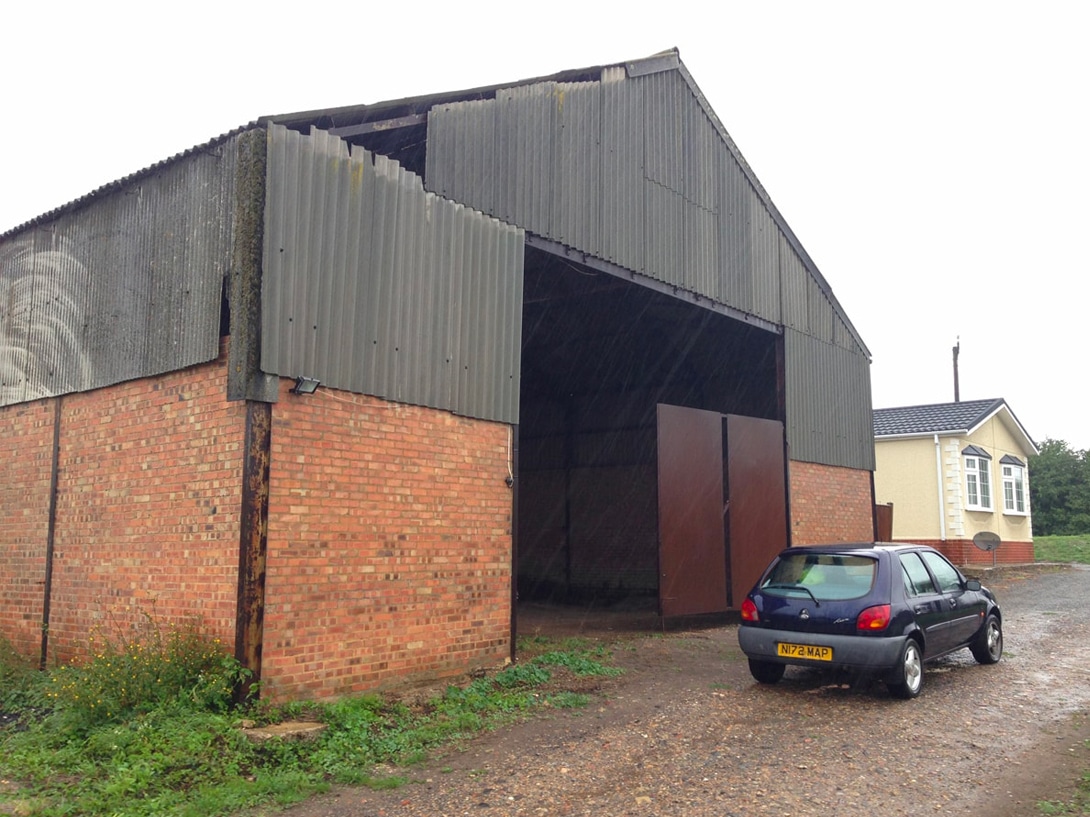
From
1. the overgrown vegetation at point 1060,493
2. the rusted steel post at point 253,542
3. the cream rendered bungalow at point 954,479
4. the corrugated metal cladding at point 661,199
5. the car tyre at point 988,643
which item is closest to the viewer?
the rusted steel post at point 253,542

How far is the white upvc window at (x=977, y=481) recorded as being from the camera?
26906 millimetres

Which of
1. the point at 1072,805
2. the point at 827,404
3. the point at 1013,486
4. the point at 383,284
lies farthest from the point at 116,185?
the point at 1013,486

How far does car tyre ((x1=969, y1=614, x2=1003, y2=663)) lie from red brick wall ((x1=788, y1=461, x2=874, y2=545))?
206 inches

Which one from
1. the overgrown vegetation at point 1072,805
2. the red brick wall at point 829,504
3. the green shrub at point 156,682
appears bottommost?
the overgrown vegetation at point 1072,805

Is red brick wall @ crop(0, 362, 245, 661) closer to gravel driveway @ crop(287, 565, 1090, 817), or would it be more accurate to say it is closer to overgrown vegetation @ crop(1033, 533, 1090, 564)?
gravel driveway @ crop(287, 565, 1090, 817)

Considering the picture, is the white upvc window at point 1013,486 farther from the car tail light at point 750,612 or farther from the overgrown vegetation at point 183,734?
the overgrown vegetation at point 183,734

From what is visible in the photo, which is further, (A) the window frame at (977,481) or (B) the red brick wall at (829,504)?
(A) the window frame at (977,481)

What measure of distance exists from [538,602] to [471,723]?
12.7 meters

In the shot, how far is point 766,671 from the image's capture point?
9.05 meters

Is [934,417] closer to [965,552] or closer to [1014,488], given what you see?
[1014,488]

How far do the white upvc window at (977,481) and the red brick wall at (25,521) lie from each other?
2501cm

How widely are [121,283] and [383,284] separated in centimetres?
302

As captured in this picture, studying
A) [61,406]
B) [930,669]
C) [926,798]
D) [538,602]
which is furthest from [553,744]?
[538,602]

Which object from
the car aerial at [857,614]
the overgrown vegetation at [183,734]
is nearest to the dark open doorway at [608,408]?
the car aerial at [857,614]
